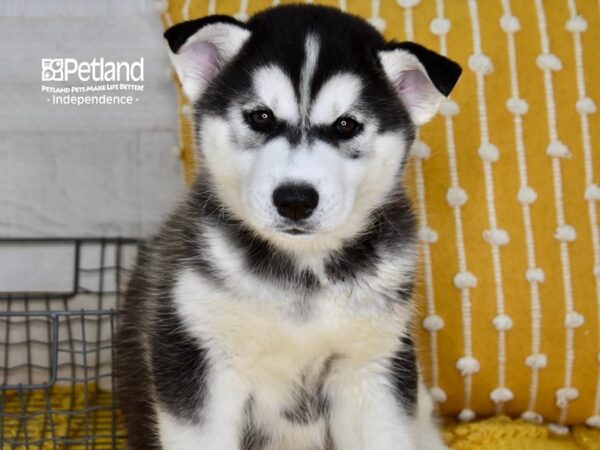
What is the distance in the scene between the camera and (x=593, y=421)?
2162mm

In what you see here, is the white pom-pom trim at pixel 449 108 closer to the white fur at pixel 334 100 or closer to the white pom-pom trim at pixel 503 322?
the white pom-pom trim at pixel 503 322

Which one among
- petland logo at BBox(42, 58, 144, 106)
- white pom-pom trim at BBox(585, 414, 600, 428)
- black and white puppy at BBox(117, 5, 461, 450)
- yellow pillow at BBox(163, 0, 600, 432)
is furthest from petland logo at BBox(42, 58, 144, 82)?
white pom-pom trim at BBox(585, 414, 600, 428)

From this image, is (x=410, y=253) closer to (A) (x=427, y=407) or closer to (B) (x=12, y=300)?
(A) (x=427, y=407)

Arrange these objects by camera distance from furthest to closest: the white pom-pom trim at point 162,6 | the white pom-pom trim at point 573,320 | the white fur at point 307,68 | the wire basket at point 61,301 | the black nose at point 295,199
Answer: the wire basket at point 61,301 → the white pom-pom trim at point 162,6 → the white pom-pom trim at point 573,320 → the white fur at point 307,68 → the black nose at point 295,199

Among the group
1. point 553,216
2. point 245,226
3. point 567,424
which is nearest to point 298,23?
point 245,226

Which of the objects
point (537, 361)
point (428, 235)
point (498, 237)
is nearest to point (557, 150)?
point (498, 237)

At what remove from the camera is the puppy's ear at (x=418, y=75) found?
1.56 metres

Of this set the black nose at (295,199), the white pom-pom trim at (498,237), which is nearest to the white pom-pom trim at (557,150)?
the white pom-pom trim at (498,237)

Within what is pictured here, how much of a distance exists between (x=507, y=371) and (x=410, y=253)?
63 cm

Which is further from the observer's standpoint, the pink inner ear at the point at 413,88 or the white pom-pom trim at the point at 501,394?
the white pom-pom trim at the point at 501,394

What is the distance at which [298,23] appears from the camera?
1.61m

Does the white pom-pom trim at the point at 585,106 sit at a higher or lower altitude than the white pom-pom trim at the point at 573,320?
higher

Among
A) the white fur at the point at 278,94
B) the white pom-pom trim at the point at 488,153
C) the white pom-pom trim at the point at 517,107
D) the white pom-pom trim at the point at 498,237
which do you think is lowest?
the white pom-pom trim at the point at 498,237

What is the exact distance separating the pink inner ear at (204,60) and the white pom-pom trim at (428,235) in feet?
2.40
